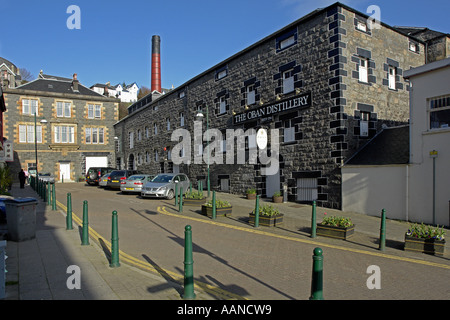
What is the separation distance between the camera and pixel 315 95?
15.5m

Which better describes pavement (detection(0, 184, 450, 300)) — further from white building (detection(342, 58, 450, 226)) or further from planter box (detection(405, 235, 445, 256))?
white building (detection(342, 58, 450, 226))

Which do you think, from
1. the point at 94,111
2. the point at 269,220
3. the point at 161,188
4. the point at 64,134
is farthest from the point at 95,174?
the point at 269,220

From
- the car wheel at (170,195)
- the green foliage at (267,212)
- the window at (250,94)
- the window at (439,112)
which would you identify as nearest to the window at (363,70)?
the window at (439,112)

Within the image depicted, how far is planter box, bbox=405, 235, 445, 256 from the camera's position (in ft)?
25.2

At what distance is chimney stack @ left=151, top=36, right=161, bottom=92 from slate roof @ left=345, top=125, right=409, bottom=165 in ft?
126

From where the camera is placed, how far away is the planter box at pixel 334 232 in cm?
902

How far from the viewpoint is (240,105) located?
2052cm

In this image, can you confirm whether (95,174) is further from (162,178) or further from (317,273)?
(317,273)

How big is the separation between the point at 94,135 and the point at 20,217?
40015mm

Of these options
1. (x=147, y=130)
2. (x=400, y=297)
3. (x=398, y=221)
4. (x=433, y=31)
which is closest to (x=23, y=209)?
(x=400, y=297)

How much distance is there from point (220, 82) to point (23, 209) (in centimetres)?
1701

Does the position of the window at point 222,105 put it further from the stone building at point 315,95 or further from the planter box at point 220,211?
the planter box at point 220,211

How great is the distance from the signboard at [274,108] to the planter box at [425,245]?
896 cm

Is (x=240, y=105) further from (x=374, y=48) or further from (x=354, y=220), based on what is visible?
(x=354, y=220)
